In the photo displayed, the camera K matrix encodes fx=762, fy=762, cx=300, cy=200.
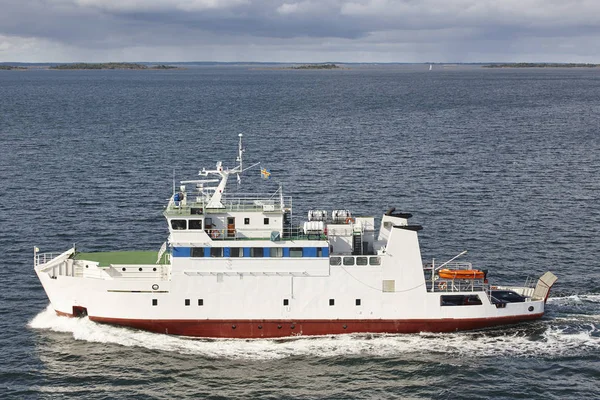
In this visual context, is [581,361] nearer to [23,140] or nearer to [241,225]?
[241,225]

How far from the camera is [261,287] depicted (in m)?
35.3

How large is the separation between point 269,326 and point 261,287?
1.88 metres

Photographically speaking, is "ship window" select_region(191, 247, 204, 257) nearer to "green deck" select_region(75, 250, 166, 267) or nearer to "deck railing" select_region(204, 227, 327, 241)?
"deck railing" select_region(204, 227, 327, 241)

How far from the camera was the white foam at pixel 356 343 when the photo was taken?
34312mm

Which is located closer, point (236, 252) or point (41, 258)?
point (236, 252)

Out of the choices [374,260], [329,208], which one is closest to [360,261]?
[374,260]

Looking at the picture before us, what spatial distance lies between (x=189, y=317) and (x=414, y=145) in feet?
178

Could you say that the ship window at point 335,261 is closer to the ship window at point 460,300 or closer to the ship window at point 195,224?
the ship window at point 460,300

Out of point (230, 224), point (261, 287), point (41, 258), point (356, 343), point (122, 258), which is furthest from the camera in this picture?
point (41, 258)

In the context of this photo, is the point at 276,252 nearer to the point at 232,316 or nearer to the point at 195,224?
the point at 232,316

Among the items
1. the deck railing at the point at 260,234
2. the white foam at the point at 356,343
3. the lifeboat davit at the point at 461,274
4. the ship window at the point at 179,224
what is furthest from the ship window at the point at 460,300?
the ship window at the point at 179,224

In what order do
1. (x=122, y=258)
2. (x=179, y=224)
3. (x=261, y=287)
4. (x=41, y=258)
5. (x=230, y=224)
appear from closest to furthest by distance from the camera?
(x=261, y=287) < (x=179, y=224) < (x=230, y=224) < (x=122, y=258) < (x=41, y=258)

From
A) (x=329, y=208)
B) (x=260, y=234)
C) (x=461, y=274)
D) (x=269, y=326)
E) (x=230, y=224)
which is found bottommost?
(x=269, y=326)

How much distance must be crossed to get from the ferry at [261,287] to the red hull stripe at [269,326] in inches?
1.8
